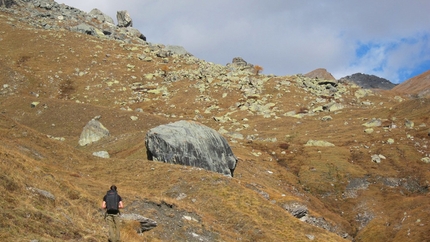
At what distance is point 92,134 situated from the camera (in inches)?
2552

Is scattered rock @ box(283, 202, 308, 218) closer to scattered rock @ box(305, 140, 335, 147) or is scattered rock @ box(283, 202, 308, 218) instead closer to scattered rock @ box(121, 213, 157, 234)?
scattered rock @ box(121, 213, 157, 234)

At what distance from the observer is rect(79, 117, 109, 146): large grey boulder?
63878 mm

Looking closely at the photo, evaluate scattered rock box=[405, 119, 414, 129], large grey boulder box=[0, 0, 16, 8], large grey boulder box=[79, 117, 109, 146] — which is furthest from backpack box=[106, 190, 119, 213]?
large grey boulder box=[0, 0, 16, 8]

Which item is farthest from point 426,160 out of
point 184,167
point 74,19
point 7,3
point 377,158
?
point 7,3

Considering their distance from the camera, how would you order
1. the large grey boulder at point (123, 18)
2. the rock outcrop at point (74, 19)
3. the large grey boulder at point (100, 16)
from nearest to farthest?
the rock outcrop at point (74, 19), the large grey boulder at point (100, 16), the large grey boulder at point (123, 18)

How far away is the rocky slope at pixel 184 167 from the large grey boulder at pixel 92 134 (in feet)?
5.75

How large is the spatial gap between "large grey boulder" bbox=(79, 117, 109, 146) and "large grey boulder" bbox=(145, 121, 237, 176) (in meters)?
21.6

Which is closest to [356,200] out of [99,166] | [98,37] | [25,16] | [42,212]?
[99,166]

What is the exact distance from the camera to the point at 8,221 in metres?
14.9

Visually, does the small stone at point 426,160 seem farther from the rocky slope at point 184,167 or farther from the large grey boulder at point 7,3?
the large grey boulder at point 7,3

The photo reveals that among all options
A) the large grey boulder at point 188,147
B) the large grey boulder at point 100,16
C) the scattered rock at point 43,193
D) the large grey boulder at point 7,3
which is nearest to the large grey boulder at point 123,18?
the large grey boulder at point 100,16

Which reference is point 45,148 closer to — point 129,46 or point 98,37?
point 129,46

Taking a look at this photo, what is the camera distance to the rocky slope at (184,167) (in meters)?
25.4

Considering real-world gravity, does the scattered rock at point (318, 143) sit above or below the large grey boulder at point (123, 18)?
below
